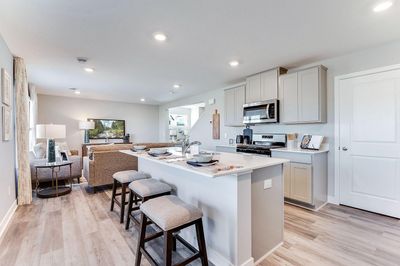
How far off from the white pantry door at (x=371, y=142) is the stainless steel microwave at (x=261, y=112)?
1.01 m

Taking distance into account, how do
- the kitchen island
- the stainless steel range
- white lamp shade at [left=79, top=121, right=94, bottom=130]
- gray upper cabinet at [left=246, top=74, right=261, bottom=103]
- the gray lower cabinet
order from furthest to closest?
white lamp shade at [left=79, top=121, right=94, bottom=130]
gray upper cabinet at [left=246, top=74, right=261, bottom=103]
the stainless steel range
the gray lower cabinet
the kitchen island

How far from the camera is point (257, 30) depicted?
7.89 feet

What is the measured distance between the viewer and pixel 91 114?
7301mm

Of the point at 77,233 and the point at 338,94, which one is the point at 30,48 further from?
the point at 338,94

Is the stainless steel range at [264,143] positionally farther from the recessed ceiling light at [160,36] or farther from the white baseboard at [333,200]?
the recessed ceiling light at [160,36]

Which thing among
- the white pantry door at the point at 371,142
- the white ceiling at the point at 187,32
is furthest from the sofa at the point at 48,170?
the white pantry door at the point at 371,142

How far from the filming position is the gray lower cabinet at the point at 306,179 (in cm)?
306

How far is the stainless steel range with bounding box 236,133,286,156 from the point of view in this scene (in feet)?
12.1

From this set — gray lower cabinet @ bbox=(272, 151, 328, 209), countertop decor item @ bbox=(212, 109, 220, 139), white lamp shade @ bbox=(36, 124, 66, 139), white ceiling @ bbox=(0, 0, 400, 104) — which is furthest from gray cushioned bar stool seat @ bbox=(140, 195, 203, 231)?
countertop decor item @ bbox=(212, 109, 220, 139)

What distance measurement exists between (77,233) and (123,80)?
3334 millimetres

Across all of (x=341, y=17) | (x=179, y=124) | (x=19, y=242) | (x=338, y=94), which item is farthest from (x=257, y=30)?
(x=179, y=124)

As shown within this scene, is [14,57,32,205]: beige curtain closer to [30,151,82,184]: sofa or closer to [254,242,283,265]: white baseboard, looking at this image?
[30,151,82,184]: sofa

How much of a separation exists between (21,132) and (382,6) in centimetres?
497

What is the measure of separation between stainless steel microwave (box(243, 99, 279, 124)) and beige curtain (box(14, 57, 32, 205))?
3945 millimetres
